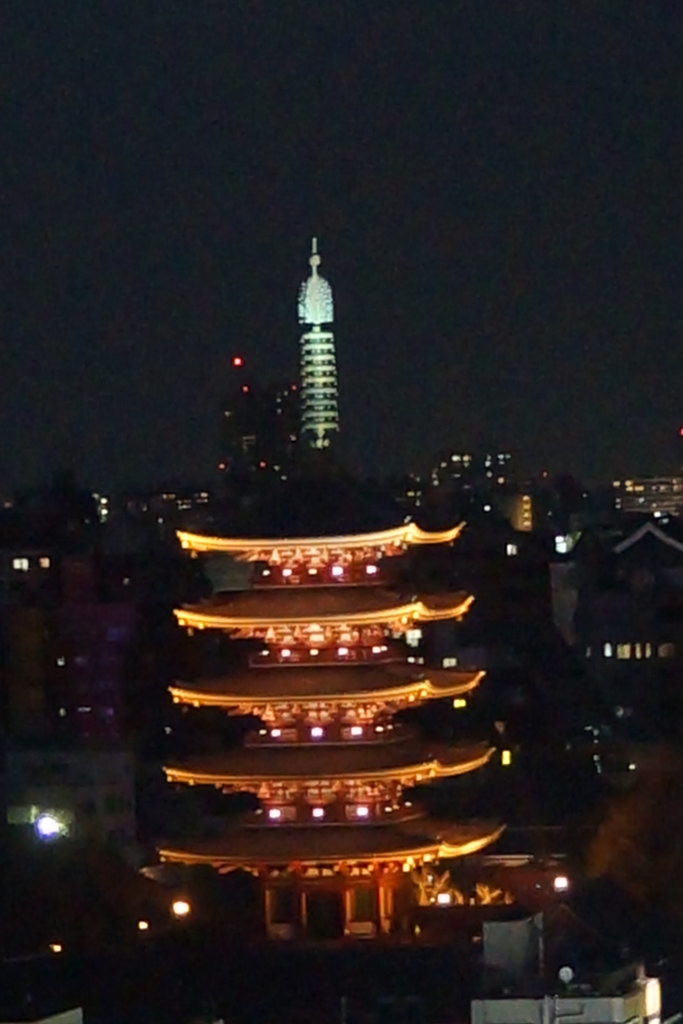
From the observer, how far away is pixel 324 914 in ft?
49.7

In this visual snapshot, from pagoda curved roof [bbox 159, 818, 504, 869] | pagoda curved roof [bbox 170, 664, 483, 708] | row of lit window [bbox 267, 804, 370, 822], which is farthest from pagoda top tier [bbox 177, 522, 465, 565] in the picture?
pagoda curved roof [bbox 159, 818, 504, 869]

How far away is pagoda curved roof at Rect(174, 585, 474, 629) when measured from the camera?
15.4 m

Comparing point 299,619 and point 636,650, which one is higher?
point 299,619

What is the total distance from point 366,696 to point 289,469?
251cm

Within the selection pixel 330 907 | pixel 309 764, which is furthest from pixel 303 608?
pixel 330 907

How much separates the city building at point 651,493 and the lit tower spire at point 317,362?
42.1ft

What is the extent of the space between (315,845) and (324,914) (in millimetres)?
384

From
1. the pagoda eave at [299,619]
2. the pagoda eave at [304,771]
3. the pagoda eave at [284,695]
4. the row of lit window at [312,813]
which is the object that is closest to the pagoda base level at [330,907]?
the row of lit window at [312,813]

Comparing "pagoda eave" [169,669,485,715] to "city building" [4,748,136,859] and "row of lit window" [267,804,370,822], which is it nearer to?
"row of lit window" [267,804,370,822]

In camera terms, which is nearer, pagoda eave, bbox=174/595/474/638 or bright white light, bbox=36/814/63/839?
pagoda eave, bbox=174/595/474/638

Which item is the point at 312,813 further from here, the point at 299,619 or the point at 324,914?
the point at 299,619

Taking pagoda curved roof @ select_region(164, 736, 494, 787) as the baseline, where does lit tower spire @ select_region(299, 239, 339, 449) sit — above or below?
above

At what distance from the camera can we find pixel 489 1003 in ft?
32.9

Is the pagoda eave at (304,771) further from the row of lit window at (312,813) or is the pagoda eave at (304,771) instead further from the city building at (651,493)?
the city building at (651,493)
